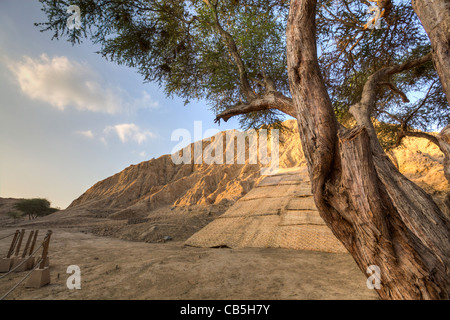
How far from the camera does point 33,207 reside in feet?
67.0

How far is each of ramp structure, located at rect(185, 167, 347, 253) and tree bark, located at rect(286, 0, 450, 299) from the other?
6.46ft

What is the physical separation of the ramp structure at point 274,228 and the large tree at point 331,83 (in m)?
2.17

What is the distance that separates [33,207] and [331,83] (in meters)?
27.6

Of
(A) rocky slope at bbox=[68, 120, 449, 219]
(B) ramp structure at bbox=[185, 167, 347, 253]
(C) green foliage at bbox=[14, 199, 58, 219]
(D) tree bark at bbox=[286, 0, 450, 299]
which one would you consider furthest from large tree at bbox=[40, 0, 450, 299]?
(C) green foliage at bbox=[14, 199, 58, 219]

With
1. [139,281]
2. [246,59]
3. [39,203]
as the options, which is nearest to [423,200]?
[139,281]

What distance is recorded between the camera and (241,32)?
232 inches

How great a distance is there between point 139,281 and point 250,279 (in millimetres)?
1357

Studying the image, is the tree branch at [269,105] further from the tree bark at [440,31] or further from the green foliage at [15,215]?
the green foliage at [15,215]

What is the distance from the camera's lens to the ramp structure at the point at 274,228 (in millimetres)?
4125

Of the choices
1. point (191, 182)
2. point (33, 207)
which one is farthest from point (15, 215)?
point (191, 182)

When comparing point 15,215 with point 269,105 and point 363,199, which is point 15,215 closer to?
point 269,105

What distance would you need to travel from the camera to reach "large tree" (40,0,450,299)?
162 centimetres

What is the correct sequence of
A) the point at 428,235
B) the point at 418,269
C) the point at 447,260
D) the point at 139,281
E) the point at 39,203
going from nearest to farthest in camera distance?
the point at 418,269 < the point at 447,260 < the point at 428,235 < the point at 139,281 < the point at 39,203
